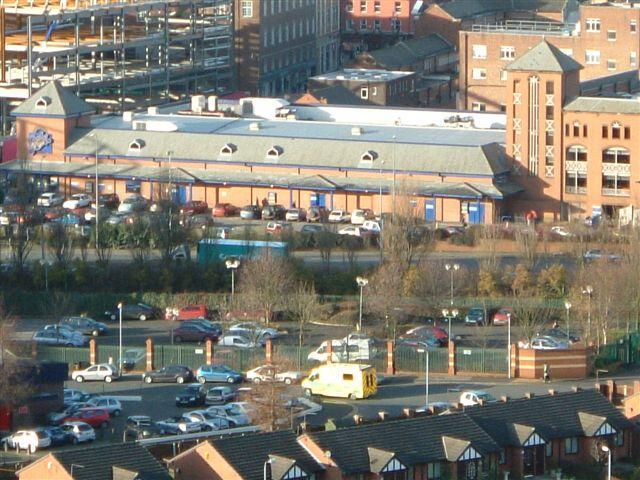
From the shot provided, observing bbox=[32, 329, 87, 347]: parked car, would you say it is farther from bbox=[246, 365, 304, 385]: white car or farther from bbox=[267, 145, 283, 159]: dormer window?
bbox=[267, 145, 283, 159]: dormer window

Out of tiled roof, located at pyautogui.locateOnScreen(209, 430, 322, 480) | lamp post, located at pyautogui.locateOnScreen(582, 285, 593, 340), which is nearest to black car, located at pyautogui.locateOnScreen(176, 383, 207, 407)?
tiled roof, located at pyautogui.locateOnScreen(209, 430, 322, 480)

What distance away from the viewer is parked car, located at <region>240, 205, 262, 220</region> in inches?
2386

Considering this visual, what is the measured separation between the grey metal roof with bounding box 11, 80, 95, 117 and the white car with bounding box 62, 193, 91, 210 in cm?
257

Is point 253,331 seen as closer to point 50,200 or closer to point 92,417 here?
point 92,417

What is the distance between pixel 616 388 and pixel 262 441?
8.85 metres

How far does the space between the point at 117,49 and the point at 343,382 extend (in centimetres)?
3284

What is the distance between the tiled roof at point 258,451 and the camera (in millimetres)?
35812

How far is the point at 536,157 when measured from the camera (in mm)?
61094

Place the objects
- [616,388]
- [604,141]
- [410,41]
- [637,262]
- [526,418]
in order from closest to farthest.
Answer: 1. [526,418]
2. [616,388]
3. [637,262]
4. [604,141]
5. [410,41]

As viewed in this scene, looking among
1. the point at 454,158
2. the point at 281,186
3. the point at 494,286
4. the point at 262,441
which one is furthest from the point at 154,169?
the point at 262,441

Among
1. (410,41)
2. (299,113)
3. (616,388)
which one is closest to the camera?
(616,388)

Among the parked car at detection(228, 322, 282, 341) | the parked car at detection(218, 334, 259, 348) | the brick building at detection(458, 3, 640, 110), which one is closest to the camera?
the parked car at detection(218, 334, 259, 348)

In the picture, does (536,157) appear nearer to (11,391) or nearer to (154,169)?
(154,169)

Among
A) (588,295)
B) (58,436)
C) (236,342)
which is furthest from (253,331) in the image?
(58,436)
